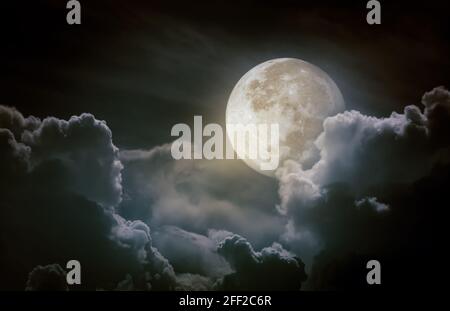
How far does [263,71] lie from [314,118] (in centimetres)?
395

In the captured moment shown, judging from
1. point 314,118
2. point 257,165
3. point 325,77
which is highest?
point 325,77

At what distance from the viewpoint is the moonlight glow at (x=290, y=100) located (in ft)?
95.2

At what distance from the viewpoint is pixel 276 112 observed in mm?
29000

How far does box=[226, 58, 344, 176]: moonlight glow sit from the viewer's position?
95.2ft

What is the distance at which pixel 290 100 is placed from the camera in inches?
1150
